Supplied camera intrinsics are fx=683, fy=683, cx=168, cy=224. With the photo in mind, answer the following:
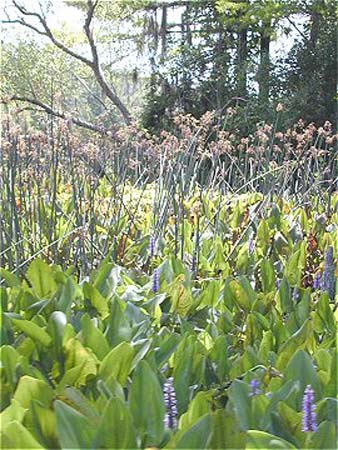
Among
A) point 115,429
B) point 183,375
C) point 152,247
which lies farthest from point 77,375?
point 152,247

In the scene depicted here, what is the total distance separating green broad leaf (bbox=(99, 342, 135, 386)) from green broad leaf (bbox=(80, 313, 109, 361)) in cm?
7

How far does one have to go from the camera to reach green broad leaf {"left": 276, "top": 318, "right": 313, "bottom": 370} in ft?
3.03

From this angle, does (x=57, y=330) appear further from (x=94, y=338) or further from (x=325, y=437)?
(x=325, y=437)

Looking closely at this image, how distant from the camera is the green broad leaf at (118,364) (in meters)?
0.86

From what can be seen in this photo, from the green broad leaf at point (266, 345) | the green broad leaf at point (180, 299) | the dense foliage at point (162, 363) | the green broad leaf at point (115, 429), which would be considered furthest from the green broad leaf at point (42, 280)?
the green broad leaf at point (115, 429)

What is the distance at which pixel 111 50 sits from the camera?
48.4 feet

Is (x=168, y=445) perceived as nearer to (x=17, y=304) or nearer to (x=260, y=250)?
(x=17, y=304)

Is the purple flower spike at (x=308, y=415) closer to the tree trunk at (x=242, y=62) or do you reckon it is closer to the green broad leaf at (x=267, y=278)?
the green broad leaf at (x=267, y=278)

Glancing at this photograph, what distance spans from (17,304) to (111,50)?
14150 mm

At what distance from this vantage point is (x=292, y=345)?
937 millimetres

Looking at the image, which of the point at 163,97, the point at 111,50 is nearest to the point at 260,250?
the point at 163,97

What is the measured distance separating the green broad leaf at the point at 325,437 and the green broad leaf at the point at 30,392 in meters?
0.30

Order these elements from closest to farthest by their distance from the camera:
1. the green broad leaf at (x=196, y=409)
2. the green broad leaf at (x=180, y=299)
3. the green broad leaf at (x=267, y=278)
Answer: the green broad leaf at (x=196, y=409), the green broad leaf at (x=180, y=299), the green broad leaf at (x=267, y=278)

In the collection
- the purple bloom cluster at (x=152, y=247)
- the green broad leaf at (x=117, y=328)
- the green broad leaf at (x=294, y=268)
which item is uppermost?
the green broad leaf at (x=117, y=328)
